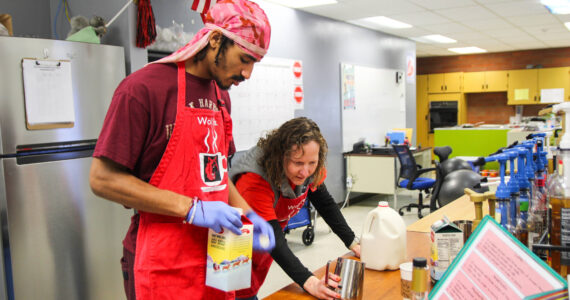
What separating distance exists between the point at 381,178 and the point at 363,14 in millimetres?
2115

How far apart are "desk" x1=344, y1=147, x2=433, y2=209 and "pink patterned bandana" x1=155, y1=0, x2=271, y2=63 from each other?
187 inches

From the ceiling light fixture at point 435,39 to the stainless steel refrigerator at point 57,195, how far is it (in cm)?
643

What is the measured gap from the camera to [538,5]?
18.9 feet

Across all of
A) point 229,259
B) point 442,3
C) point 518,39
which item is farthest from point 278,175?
point 518,39

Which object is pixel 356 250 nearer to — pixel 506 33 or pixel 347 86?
pixel 347 86

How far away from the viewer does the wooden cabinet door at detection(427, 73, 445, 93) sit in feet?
36.3

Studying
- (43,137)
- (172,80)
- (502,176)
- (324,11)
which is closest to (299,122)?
(172,80)

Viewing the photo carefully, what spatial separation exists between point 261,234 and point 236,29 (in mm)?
628

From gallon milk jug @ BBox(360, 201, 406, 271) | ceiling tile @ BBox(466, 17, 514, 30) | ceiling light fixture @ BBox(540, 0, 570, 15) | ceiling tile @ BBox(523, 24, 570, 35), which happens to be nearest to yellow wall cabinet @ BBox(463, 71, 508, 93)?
ceiling tile @ BBox(523, 24, 570, 35)

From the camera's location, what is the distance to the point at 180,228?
4.25ft

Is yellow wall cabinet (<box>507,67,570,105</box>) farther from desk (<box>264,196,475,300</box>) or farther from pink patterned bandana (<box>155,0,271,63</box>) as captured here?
pink patterned bandana (<box>155,0,271,63</box>)

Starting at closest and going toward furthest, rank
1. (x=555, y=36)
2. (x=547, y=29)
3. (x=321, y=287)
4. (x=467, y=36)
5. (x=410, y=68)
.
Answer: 1. (x=321, y=287)
2. (x=547, y=29)
3. (x=467, y=36)
4. (x=555, y=36)
5. (x=410, y=68)

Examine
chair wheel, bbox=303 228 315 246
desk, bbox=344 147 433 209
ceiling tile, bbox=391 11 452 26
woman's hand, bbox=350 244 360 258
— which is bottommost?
chair wheel, bbox=303 228 315 246

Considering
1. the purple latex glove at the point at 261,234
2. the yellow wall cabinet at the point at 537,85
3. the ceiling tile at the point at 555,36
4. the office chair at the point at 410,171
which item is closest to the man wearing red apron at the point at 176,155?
the purple latex glove at the point at 261,234
